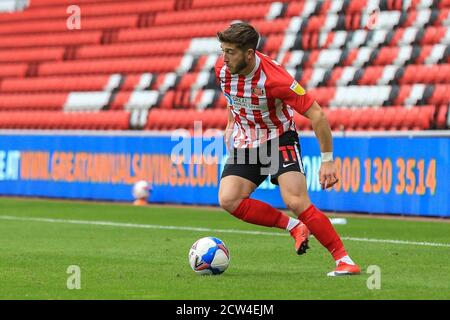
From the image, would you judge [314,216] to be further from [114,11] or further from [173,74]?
[114,11]

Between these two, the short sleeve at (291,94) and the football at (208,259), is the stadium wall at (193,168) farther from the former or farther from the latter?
the short sleeve at (291,94)

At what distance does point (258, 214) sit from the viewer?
9289mm

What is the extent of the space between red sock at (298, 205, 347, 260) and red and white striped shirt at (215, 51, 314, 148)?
0.71 meters

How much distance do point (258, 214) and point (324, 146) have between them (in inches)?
36.5

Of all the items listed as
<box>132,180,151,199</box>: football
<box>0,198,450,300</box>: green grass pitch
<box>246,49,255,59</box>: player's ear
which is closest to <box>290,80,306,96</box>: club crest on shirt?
<box>246,49,255,59</box>: player's ear

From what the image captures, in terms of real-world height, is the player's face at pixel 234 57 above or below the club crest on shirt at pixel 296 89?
above

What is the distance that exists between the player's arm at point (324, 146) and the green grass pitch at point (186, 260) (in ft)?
2.46

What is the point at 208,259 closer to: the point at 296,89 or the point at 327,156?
the point at 327,156

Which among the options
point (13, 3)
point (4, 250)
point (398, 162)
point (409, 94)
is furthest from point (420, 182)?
point (13, 3)

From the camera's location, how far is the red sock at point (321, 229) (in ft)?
29.2

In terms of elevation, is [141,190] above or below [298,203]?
above

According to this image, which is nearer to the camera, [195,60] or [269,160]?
[269,160]

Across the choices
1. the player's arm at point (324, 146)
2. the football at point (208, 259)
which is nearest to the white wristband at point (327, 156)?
the player's arm at point (324, 146)

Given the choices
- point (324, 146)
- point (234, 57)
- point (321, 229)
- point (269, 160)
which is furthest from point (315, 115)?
point (321, 229)
